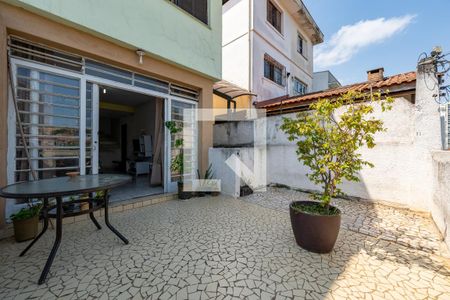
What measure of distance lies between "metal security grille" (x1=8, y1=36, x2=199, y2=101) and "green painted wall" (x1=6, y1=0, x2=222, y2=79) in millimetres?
559

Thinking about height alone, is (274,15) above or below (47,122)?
above

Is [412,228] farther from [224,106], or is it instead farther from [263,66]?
[263,66]

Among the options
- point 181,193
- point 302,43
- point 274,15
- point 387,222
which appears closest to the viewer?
point 387,222

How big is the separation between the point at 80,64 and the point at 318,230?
16.4 feet

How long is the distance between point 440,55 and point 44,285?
713 cm

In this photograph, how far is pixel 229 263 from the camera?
7.66 ft

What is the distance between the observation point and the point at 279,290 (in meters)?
1.90

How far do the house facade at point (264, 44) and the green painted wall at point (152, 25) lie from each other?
2.53m

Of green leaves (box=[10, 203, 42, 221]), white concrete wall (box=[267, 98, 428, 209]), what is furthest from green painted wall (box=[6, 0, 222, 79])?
white concrete wall (box=[267, 98, 428, 209])

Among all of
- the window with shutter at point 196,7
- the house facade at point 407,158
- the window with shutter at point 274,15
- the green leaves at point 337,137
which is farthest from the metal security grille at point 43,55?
the window with shutter at point 274,15

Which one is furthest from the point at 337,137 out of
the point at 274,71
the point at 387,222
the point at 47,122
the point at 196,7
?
the point at 274,71

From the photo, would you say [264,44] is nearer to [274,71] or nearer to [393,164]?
[274,71]

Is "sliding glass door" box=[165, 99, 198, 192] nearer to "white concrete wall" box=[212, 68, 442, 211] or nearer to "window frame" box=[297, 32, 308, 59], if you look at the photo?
"white concrete wall" box=[212, 68, 442, 211]

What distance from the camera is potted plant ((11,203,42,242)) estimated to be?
2.76 m
